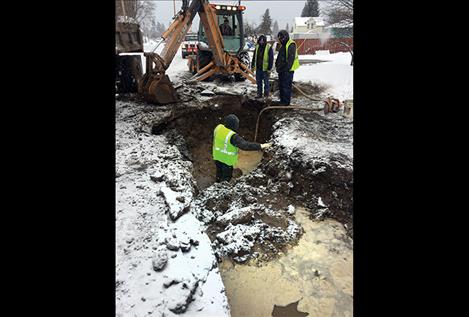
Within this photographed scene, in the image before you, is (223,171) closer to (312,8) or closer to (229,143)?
(229,143)

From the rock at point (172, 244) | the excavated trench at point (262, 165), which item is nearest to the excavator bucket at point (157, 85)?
the excavated trench at point (262, 165)

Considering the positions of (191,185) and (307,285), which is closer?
(307,285)

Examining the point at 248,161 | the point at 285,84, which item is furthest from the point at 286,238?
the point at 285,84

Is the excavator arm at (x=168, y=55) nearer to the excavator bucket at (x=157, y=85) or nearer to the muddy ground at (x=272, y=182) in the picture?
the excavator bucket at (x=157, y=85)

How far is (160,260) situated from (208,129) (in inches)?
213

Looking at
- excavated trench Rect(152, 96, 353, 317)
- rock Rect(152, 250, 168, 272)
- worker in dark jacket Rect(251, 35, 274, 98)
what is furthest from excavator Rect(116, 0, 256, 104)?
rock Rect(152, 250, 168, 272)

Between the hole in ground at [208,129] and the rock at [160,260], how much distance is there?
3.17 meters

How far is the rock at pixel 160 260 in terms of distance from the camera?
2.66m

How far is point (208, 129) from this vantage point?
7.88 meters

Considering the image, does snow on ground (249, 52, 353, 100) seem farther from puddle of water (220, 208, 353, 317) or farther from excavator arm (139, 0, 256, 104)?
puddle of water (220, 208, 353, 317)
